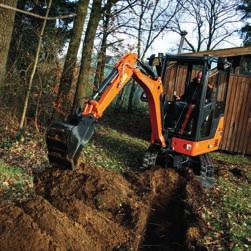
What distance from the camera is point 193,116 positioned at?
34.8 ft

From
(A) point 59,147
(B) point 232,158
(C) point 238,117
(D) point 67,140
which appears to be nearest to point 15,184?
(A) point 59,147

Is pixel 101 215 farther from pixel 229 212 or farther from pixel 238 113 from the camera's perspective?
pixel 238 113

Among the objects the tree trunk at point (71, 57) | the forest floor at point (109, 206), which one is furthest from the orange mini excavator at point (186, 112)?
the tree trunk at point (71, 57)

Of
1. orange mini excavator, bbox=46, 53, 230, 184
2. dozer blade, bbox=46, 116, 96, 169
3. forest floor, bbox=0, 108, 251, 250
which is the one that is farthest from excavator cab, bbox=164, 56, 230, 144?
dozer blade, bbox=46, 116, 96, 169

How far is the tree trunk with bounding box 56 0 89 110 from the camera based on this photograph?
12.7 metres

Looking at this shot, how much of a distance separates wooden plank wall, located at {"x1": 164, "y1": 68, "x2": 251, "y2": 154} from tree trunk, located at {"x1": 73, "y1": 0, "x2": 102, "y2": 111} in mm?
4117

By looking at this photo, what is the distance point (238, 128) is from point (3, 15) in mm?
10602

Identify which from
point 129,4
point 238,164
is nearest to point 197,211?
point 238,164

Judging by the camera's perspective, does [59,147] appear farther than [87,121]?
No

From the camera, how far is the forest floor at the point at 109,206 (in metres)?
5.47

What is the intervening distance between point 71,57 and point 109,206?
252 inches

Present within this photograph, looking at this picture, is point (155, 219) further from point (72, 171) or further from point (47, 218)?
point (47, 218)

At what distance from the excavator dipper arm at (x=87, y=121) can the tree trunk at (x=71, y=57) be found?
371cm

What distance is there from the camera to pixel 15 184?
7.03m
